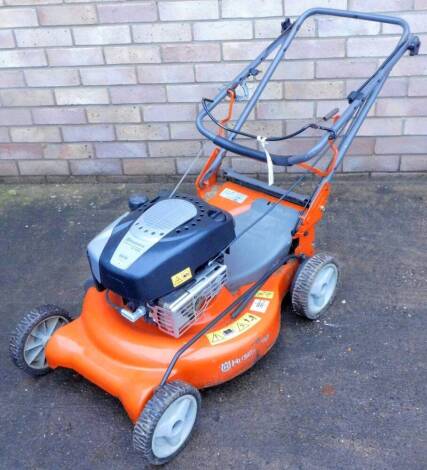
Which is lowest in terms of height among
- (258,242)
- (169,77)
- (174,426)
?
(174,426)

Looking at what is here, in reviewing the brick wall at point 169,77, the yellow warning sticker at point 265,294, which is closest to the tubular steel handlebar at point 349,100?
the yellow warning sticker at point 265,294

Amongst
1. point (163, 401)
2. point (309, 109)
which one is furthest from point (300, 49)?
point (163, 401)

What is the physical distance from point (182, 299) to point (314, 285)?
0.74 meters

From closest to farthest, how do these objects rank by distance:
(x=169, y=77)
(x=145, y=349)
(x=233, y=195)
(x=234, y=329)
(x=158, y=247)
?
(x=158, y=247) → (x=145, y=349) → (x=234, y=329) → (x=233, y=195) → (x=169, y=77)

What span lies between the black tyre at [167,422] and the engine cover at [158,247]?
321mm

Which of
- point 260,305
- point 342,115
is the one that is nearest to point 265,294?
point 260,305

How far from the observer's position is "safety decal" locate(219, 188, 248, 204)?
9.28 feet

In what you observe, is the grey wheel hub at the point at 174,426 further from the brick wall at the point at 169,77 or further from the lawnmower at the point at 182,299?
the brick wall at the point at 169,77

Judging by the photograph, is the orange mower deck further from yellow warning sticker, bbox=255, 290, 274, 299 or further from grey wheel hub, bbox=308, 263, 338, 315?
grey wheel hub, bbox=308, 263, 338, 315

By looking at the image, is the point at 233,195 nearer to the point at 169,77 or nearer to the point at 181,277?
the point at 181,277

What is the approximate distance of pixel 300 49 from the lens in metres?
3.49

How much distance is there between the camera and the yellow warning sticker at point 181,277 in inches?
80.4

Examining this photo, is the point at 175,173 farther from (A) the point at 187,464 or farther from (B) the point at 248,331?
(A) the point at 187,464

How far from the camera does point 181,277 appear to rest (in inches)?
81.1
